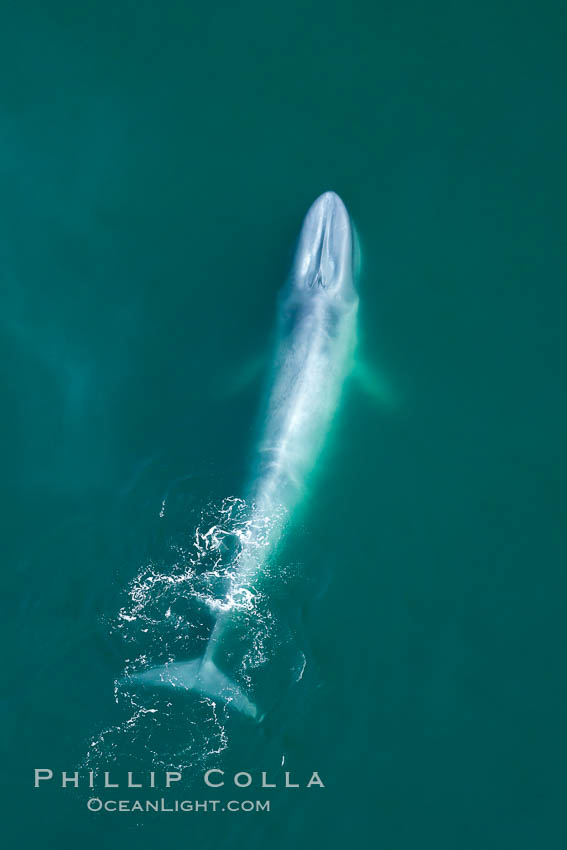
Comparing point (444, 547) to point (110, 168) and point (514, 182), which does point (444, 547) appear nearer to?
point (514, 182)

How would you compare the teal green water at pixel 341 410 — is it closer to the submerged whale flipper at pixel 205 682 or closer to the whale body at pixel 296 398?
the submerged whale flipper at pixel 205 682

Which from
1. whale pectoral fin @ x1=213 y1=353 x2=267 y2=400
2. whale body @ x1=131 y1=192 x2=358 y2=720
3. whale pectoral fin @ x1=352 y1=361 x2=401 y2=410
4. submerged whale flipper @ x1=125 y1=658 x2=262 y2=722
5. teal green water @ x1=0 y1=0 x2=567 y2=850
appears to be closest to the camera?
teal green water @ x1=0 y1=0 x2=567 y2=850

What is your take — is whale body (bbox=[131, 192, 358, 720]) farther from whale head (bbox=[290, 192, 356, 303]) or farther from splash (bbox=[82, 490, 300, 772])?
splash (bbox=[82, 490, 300, 772])

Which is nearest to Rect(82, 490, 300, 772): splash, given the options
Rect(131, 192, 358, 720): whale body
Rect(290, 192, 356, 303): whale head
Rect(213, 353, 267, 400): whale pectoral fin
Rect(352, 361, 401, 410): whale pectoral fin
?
Rect(131, 192, 358, 720): whale body

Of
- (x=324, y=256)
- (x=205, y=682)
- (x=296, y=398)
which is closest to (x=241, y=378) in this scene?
(x=296, y=398)

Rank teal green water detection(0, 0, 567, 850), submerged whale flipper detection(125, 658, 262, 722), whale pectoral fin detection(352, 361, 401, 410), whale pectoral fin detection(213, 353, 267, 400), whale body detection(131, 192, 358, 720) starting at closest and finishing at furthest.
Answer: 1. teal green water detection(0, 0, 567, 850)
2. submerged whale flipper detection(125, 658, 262, 722)
3. whale body detection(131, 192, 358, 720)
4. whale pectoral fin detection(213, 353, 267, 400)
5. whale pectoral fin detection(352, 361, 401, 410)

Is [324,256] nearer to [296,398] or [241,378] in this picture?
[241,378]
